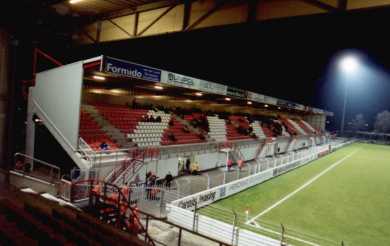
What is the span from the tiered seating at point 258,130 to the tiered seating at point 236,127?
0.87 metres

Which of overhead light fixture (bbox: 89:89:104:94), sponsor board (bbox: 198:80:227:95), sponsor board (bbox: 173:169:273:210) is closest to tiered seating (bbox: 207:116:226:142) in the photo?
sponsor board (bbox: 198:80:227:95)

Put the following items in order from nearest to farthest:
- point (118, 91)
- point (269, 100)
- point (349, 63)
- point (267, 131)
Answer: point (118, 91) → point (269, 100) → point (267, 131) → point (349, 63)

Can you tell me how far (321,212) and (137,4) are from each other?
11496mm

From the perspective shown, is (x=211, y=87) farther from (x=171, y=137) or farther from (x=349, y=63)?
(x=349, y=63)

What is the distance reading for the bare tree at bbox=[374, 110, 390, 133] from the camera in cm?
6725

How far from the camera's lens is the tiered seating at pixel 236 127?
2528 cm

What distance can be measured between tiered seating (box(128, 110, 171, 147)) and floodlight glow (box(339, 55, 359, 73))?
1306 inches

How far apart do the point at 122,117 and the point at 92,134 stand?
3.56 m

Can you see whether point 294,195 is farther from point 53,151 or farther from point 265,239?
point 53,151

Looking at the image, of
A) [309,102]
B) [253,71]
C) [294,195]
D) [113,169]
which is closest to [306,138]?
[309,102]

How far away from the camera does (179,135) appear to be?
758 inches

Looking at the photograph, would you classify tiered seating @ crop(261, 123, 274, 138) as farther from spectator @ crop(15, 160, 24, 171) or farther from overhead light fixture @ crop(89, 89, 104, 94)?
spectator @ crop(15, 160, 24, 171)

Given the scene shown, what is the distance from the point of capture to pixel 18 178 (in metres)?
10.1

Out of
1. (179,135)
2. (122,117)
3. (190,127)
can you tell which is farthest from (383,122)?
(122,117)
